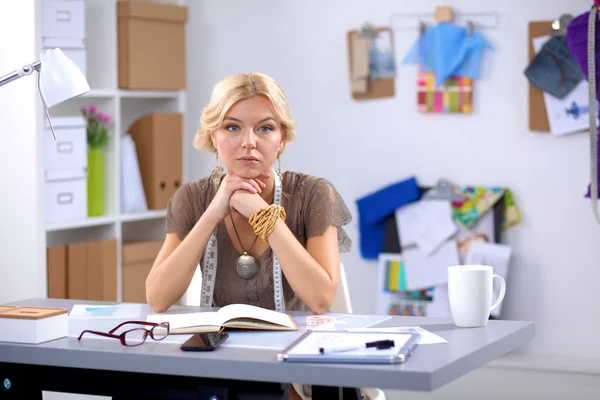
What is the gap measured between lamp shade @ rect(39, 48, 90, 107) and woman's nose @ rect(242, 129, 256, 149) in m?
0.53

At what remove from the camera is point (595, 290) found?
12.5ft

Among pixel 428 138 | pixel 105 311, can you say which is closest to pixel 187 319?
pixel 105 311

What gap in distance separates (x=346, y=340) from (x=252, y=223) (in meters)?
0.65

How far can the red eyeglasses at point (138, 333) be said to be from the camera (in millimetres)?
1832

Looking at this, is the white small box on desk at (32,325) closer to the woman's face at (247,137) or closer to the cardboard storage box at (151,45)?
the woman's face at (247,137)

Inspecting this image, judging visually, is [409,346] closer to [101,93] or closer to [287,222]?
[287,222]

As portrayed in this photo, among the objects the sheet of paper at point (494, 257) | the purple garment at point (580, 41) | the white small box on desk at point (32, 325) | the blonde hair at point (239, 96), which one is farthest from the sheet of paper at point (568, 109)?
the white small box on desk at point (32, 325)

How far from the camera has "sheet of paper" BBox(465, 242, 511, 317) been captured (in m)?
3.88

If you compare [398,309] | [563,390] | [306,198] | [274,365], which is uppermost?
[306,198]

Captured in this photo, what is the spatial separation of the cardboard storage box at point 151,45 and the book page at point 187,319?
2.04 m

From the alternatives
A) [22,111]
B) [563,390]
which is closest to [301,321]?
[22,111]

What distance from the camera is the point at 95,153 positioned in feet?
12.7

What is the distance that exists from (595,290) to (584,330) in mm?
171

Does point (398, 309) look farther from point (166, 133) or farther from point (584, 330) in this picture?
point (166, 133)
